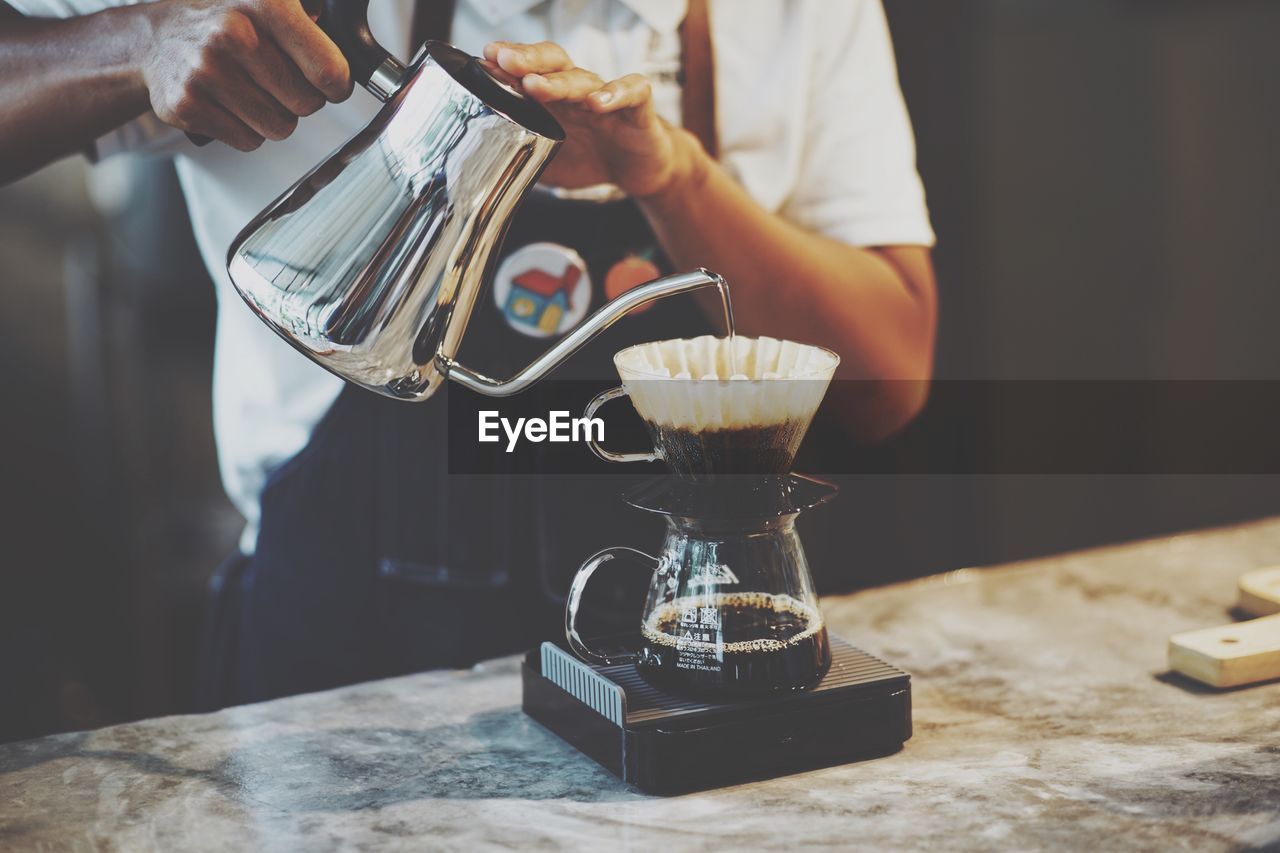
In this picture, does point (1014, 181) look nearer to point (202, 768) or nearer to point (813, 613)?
point (813, 613)

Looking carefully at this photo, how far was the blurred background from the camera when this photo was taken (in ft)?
6.19

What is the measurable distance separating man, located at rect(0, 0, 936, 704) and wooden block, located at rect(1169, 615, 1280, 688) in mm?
560

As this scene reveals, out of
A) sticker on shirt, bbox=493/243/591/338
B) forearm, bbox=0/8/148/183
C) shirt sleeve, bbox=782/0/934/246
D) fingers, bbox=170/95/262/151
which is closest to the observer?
fingers, bbox=170/95/262/151

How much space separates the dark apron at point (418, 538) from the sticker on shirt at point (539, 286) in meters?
0.02

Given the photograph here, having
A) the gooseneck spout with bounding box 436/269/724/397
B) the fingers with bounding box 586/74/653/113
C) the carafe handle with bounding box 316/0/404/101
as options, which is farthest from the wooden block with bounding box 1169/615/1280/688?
the carafe handle with bounding box 316/0/404/101

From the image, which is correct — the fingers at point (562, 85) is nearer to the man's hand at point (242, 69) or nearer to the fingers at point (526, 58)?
the fingers at point (526, 58)

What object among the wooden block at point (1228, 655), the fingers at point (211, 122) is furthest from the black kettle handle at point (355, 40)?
the wooden block at point (1228, 655)

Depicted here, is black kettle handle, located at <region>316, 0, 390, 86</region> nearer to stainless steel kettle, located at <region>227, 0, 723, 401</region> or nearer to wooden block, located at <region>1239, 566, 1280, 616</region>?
stainless steel kettle, located at <region>227, 0, 723, 401</region>

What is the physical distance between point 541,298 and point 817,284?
0.34 meters

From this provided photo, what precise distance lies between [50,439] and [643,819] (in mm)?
1454

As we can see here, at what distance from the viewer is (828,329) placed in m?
1.51

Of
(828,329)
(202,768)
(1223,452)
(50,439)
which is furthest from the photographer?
(1223,452)

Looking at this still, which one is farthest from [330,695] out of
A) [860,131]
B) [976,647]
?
[860,131]

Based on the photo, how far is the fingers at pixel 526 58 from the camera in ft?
3.19
